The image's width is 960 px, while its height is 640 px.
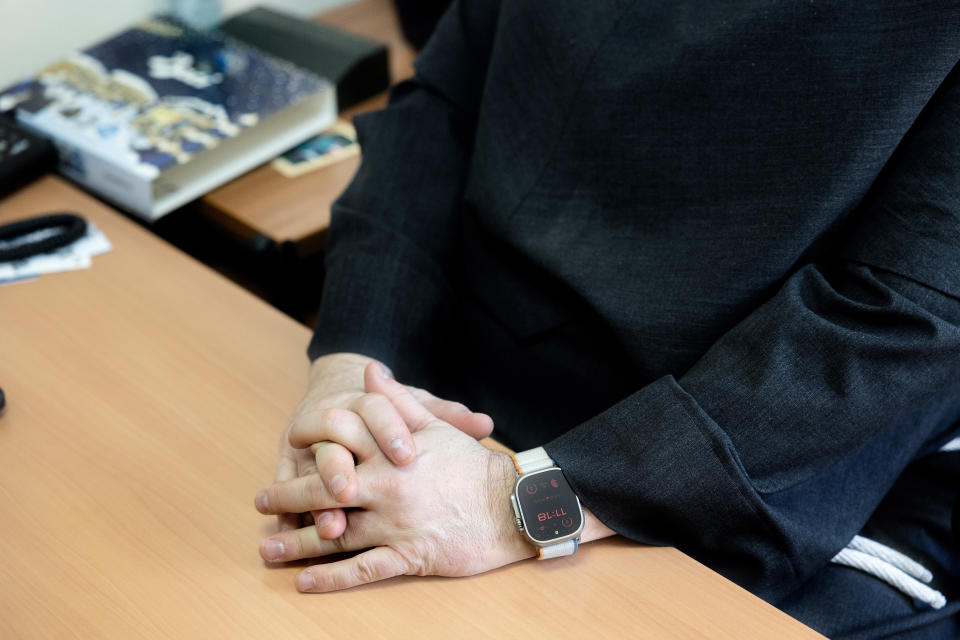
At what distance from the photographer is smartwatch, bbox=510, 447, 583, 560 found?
0.69 m

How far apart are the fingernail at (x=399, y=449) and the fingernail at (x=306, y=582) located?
0.39 ft

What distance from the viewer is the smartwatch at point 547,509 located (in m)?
0.69

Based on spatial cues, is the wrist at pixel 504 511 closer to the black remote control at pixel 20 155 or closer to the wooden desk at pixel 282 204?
the wooden desk at pixel 282 204

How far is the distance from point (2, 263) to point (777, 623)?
946 mm

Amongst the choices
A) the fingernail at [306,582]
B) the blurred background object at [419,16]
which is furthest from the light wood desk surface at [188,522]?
the blurred background object at [419,16]

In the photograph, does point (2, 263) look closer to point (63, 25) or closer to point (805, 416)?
point (63, 25)

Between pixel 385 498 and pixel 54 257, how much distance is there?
1.98 ft

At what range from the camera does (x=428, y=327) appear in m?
1.00

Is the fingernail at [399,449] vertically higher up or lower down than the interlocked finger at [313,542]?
higher up

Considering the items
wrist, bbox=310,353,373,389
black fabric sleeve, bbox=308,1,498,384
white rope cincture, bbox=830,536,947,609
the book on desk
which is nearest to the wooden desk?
the book on desk

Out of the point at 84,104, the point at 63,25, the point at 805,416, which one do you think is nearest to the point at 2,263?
the point at 84,104

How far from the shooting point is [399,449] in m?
0.72

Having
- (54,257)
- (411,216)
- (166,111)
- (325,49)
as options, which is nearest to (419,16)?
(325,49)

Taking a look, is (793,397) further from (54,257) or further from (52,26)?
(52,26)
